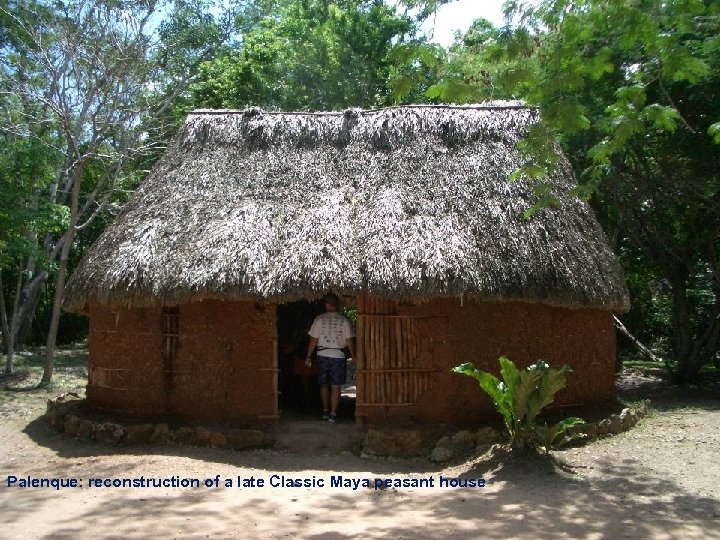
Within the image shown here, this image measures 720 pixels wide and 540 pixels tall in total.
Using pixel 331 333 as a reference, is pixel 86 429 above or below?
below

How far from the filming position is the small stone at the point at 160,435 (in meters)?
8.03

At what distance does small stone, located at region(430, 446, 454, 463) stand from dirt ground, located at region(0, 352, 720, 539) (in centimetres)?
14

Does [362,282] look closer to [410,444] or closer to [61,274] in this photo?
[410,444]

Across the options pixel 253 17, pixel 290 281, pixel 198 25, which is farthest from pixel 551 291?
pixel 253 17

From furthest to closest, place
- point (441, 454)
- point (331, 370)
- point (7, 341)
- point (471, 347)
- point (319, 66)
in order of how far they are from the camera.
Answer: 1. point (319, 66)
2. point (7, 341)
3. point (331, 370)
4. point (471, 347)
5. point (441, 454)

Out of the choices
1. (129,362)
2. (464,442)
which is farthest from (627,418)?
(129,362)

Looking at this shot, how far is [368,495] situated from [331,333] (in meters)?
2.64

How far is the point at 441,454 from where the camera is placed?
7.59 m

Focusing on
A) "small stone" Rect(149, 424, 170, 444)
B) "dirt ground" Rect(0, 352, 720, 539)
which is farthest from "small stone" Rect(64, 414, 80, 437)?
"small stone" Rect(149, 424, 170, 444)

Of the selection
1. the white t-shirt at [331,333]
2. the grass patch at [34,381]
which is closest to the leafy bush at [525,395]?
the white t-shirt at [331,333]

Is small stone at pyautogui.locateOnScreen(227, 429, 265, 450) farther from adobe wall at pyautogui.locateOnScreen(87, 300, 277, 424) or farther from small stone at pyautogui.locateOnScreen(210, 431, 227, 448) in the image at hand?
adobe wall at pyautogui.locateOnScreen(87, 300, 277, 424)

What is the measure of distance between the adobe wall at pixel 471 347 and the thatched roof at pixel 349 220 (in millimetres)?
481

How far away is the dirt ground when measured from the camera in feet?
Result: 17.2

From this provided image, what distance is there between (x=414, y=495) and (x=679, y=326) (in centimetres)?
879
